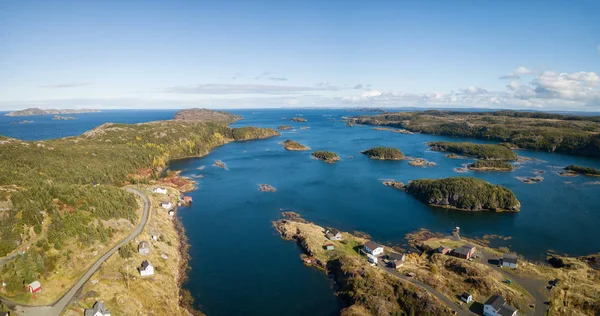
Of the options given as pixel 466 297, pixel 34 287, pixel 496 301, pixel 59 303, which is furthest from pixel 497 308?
pixel 34 287

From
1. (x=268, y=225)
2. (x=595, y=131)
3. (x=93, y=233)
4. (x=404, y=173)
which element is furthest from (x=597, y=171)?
(x=93, y=233)

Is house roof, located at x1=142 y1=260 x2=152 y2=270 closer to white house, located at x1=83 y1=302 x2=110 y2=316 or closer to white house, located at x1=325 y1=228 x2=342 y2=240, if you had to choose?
white house, located at x1=83 y1=302 x2=110 y2=316

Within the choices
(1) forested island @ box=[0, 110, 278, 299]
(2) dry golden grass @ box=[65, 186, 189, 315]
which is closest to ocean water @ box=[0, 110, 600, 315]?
(2) dry golden grass @ box=[65, 186, 189, 315]

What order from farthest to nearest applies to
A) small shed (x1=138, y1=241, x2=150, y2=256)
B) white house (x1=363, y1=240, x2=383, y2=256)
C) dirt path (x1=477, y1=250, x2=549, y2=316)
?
white house (x1=363, y1=240, x2=383, y2=256) < small shed (x1=138, y1=241, x2=150, y2=256) < dirt path (x1=477, y1=250, x2=549, y2=316)

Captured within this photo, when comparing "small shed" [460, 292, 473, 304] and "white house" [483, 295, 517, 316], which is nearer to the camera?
"white house" [483, 295, 517, 316]

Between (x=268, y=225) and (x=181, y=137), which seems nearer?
(x=268, y=225)

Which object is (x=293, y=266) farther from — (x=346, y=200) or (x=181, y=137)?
(x=181, y=137)

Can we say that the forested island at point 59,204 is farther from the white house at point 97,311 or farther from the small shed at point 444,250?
the small shed at point 444,250

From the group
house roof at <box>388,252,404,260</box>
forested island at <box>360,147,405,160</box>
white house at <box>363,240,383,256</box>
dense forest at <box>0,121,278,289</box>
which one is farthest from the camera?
forested island at <box>360,147,405,160</box>
